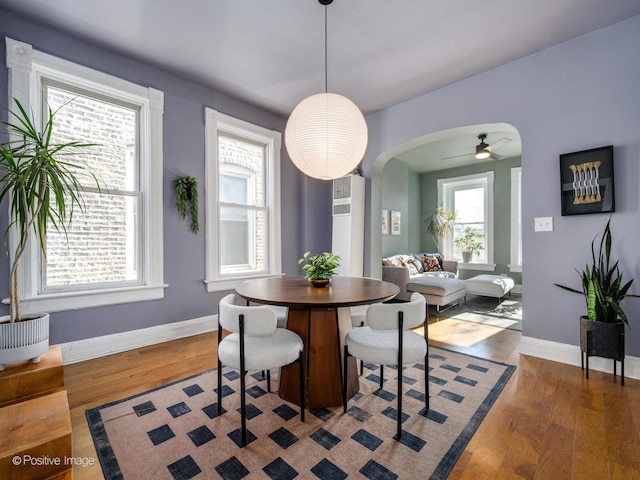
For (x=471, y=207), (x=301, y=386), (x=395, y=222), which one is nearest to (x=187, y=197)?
(x=301, y=386)

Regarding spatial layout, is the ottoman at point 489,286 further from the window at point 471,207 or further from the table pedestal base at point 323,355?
the table pedestal base at point 323,355

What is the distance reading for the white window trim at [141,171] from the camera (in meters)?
2.37

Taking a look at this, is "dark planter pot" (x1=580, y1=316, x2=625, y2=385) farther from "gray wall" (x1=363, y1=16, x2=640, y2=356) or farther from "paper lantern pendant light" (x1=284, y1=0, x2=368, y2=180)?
"paper lantern pendant light" (x1=284, y1=0, x2=368, y2=180)

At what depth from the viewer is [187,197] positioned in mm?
3303

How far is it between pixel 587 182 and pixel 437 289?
220 cm

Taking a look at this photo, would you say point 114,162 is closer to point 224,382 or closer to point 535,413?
point 224,382

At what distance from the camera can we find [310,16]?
2350 millimetres

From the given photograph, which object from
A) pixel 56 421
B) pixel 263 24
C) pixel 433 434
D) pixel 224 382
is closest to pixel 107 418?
pixel 56 421

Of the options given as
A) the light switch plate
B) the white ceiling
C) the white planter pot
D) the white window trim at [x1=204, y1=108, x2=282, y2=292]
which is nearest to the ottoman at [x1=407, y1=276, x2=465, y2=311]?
the light switch plate

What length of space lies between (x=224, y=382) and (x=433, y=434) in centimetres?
148

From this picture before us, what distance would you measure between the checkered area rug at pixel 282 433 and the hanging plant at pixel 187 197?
1.76 metres

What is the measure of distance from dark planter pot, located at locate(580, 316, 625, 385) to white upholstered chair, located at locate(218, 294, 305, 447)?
2.28 meters

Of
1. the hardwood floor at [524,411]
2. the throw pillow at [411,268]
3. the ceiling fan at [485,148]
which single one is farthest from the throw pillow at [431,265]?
the hardwood floor at [524,411]

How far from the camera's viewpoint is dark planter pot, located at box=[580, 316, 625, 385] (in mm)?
2217
